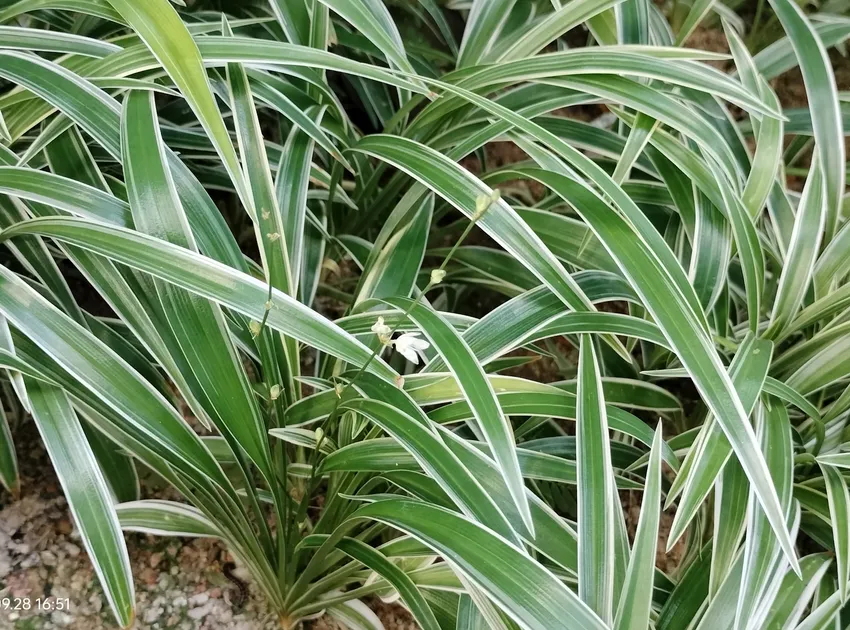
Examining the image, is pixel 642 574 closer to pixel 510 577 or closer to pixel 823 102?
pixel 510 577

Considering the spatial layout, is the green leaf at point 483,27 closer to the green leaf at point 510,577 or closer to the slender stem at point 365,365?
the slender stem at point 365,365


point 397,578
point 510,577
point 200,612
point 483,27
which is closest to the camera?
point 510,577

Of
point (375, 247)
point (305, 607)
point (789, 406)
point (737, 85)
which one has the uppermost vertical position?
point (737, 85)

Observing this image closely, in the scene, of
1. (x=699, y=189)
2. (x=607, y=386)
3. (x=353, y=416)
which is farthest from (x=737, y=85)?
(x=353, y=416)

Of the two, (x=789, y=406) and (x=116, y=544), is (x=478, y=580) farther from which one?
(x=789, y=406)

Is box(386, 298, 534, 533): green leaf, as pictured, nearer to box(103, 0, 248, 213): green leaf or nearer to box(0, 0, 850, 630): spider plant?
box(0, 0, 850, 630): spider plant

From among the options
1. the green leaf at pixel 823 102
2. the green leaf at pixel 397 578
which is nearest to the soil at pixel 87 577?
the green leaf at pixel 397 578

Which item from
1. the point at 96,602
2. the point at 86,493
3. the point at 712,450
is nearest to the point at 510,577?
the point at 712,450

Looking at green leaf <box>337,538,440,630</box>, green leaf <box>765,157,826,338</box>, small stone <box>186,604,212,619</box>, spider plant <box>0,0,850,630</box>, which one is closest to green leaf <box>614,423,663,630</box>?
spider plant <box>0,0,850,630</box>
